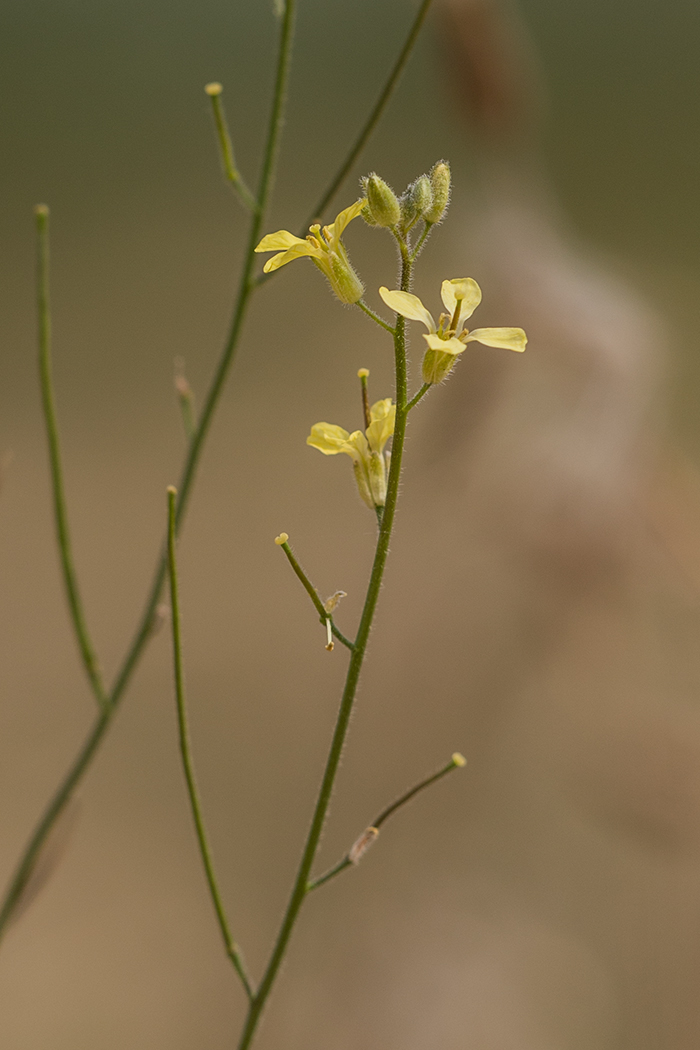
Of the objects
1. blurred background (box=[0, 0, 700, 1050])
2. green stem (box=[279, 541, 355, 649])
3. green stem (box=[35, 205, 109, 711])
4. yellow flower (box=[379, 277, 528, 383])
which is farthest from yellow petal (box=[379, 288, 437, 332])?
blurred background (box=[0, 0, 700, 1050])

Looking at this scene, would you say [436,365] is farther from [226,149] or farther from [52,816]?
[52,816]

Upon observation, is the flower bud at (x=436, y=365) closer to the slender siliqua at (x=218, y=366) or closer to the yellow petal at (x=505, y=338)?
the yellow petal at (x=505, y=338)

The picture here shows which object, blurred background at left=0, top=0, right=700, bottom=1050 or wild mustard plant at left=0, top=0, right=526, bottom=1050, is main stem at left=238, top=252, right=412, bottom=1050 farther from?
blurred background at left=0, top=0, right=700, bottom=1050

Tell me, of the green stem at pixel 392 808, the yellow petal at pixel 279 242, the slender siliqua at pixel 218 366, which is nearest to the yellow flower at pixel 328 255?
the yellow petal at pixel 279 242

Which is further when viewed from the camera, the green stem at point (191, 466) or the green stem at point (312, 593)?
the green stem at point (191, 466)

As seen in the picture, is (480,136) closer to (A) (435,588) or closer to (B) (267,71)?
(A) (435,588)
